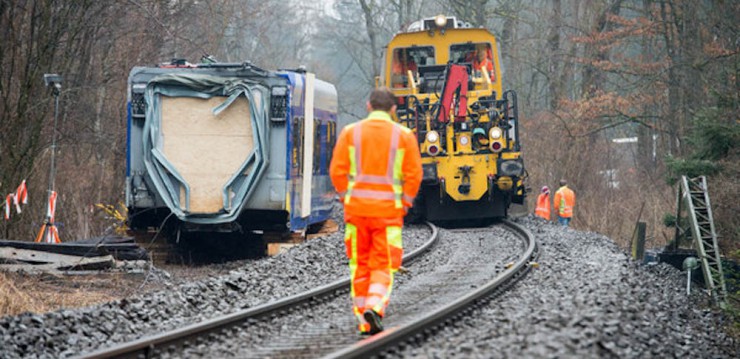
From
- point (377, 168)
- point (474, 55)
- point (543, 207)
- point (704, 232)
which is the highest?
point (474, 55)

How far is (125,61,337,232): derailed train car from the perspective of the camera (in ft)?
45.1

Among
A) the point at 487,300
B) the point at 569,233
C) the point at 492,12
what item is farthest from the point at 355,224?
the point at 492,12

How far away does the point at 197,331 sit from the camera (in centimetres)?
742

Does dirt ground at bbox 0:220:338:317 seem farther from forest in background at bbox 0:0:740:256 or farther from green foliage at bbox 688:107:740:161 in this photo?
green foliage at bbox 688:107:740:161

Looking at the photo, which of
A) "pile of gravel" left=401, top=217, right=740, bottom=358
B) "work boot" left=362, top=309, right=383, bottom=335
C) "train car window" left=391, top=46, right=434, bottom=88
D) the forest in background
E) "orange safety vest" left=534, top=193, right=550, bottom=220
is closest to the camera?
"pile of gravel" left=401, top=217, right=740, bottom=358

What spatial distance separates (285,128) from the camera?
45.3ft

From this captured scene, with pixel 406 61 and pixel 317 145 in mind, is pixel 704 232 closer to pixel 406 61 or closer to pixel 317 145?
pixel 317 145

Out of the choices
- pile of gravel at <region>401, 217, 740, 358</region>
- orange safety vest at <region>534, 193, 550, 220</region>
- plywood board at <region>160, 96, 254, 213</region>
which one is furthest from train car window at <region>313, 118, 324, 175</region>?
orange safety vest at <region>534, 193, 550, 220</region>

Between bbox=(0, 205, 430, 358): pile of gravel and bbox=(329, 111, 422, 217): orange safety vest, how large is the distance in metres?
2.01

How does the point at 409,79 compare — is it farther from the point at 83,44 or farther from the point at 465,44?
the point at 83,44

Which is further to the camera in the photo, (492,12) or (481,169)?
(492,12)

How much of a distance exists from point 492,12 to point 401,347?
30483mm

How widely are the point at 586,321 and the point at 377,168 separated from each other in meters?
1.88

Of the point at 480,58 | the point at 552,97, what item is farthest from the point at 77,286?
the point at 552,97
